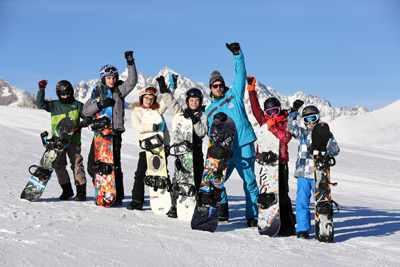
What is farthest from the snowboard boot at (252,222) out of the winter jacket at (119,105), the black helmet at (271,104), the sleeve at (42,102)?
the sleeve at (42,102)

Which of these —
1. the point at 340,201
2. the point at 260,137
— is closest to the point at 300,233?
the point at 260,137

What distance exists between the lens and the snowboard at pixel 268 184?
543cm

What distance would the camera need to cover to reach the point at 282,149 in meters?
5.70

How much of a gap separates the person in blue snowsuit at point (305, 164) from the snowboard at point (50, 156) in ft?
11.0

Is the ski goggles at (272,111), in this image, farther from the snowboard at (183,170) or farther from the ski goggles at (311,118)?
the snowboard at (183,170)

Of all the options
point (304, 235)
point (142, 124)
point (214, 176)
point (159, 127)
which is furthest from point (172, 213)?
point (304, 235)

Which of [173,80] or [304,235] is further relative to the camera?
[173,80]

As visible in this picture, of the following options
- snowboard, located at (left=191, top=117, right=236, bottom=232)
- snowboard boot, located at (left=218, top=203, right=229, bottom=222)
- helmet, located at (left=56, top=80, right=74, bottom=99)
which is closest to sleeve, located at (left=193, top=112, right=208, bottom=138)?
snowboard, located at (left=191, top=117, right=236, bottom=232)

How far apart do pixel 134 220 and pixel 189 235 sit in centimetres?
92

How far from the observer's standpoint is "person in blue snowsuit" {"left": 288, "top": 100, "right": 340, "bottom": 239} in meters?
5.40

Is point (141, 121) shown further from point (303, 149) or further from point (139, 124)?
point (303, 149)

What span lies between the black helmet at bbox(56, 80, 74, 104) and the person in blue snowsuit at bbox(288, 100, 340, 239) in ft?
11.2

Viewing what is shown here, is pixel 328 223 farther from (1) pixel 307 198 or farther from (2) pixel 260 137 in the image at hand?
(2) pixel 260 137

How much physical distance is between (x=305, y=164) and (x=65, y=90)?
3.78 m
